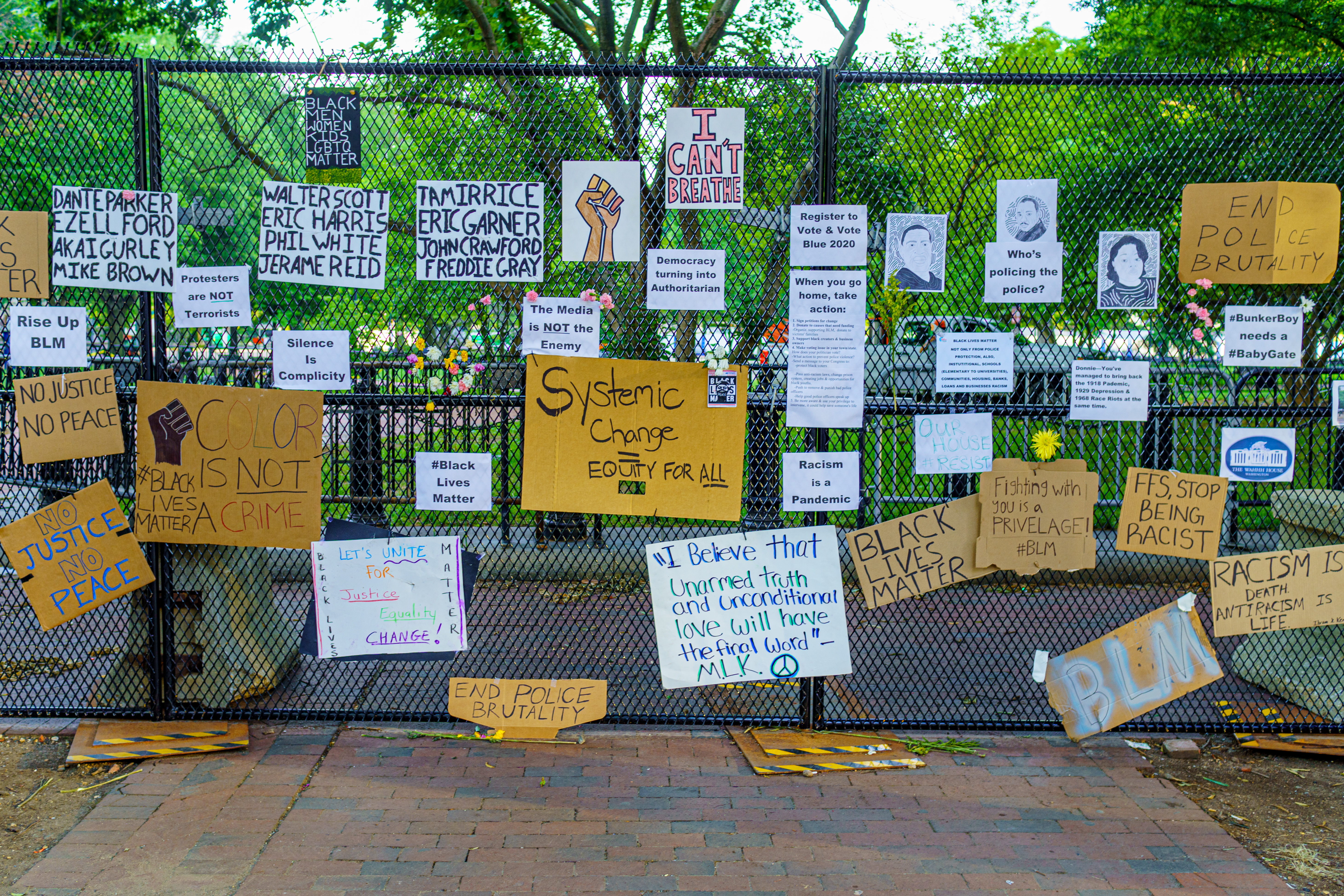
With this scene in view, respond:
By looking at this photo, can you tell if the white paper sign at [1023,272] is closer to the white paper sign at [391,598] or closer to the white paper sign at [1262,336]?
the white paper sign at [1262,336]

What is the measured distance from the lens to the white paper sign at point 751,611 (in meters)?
4.48

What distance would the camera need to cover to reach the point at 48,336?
173 inches

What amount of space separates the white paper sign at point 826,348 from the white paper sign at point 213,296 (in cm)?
224

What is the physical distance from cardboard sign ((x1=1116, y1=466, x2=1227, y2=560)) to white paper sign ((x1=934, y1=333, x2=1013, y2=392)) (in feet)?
2.40

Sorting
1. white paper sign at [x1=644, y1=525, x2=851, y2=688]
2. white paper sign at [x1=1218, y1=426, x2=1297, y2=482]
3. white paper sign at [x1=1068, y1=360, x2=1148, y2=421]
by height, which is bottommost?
white paper sign at [x1=644, y1=525, x2=851, y2=688]

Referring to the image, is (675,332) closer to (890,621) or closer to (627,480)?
(627,480)

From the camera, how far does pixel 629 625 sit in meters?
6.47

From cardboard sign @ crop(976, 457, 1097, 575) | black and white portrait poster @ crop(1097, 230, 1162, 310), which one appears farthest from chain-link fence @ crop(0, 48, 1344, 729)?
cardboard sign @ crop(976, 457, 1097, 575)

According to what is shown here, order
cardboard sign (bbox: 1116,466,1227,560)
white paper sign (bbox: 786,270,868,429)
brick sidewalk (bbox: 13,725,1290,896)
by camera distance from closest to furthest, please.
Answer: brick sidewalk (bbox: 13,725,1290,896) → white paper sign (bbox: 786,270,868,429) → cardboard sign (bbox: 1116,466,1227,560)

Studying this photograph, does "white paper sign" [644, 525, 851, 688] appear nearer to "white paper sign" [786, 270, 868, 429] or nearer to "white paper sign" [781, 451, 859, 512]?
"white paper sign" [781, 451, 859, 512]

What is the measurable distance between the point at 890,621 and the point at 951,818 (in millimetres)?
1121

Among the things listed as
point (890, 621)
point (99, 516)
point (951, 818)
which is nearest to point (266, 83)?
point (99, 516)

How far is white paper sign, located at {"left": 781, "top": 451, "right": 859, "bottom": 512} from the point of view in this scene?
14.3ft

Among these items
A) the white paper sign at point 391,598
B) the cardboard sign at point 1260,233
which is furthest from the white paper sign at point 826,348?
the white paper sign at point 391,598
